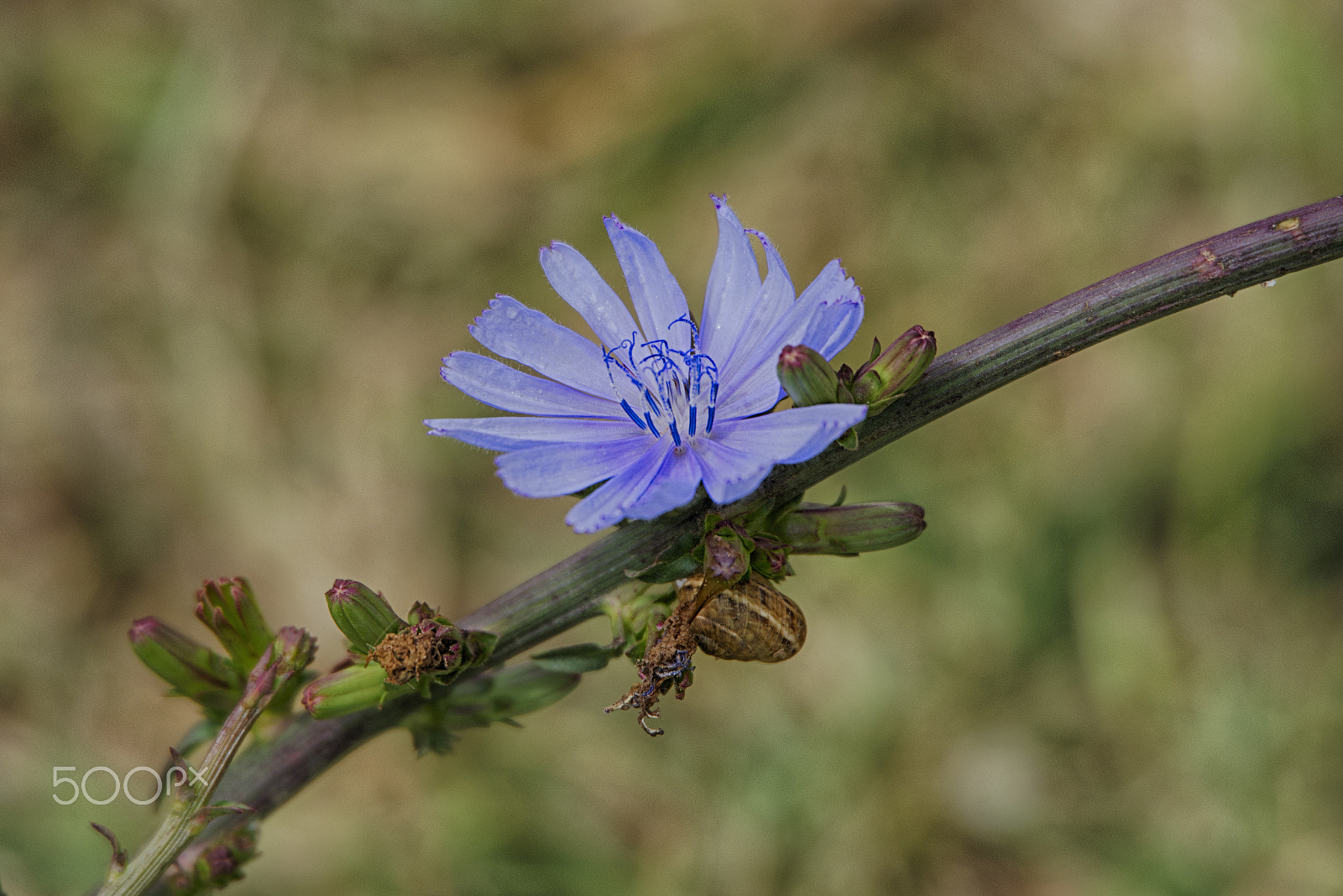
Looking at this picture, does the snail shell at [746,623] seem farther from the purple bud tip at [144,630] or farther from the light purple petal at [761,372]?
the purple bud tip at [144,630]

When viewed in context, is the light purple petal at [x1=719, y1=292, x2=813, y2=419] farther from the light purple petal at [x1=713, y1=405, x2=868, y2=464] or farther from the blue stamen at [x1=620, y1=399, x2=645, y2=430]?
the blue stamen at [x1=620, y1=399, x2=645, y2=430]

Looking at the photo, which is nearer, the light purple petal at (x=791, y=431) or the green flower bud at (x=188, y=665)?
the light purple petal at (x=791, y=431)

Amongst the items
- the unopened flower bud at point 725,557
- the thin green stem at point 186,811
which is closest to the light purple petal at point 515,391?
the unopened flower bud at point 725,557

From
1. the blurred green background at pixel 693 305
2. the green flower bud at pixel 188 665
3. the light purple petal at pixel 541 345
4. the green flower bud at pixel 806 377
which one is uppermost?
the blurred green background at pixel 693 305

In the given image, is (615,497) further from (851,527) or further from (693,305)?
(693,305)

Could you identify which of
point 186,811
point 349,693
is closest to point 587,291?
point 349,693

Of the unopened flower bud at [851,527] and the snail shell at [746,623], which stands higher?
the unopened flower bud at [851,527]

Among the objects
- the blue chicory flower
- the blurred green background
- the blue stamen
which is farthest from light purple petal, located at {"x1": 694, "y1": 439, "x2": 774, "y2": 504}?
the blurred green background
